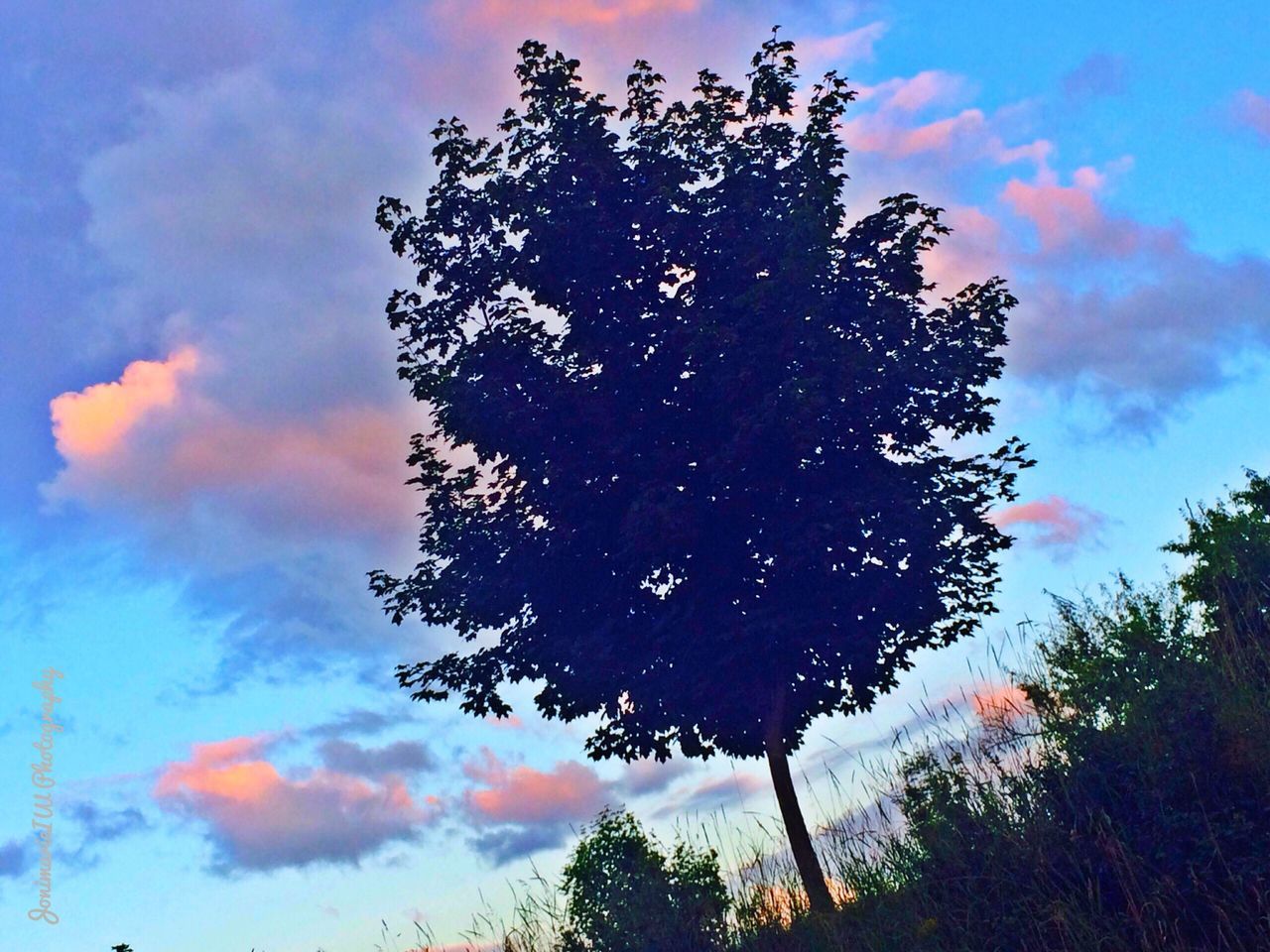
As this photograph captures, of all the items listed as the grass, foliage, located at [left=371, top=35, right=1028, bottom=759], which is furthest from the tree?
the grass

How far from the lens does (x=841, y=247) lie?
20.7 meters

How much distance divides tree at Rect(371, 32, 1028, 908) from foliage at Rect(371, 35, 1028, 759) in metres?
0.05

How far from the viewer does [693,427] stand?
19.1 m

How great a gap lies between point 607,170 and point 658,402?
4.69 m

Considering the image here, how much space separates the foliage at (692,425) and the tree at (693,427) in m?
0.05

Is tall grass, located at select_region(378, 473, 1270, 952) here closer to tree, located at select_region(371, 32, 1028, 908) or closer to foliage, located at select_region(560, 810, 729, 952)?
foliage, located at select_region(560, 810, 729, 952)

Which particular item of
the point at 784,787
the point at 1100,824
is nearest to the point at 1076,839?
the point at 1100,824

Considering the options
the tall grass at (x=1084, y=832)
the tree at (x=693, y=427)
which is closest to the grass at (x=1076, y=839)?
the tall grass at (x=1084, y=832)

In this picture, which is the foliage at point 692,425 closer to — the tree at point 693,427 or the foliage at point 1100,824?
the tree at point 693,427

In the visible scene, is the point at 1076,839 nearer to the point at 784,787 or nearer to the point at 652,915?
the point at 652,915

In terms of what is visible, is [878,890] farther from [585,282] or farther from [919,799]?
[585,282]

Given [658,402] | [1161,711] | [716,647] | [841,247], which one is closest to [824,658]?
[716,647]

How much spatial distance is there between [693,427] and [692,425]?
0.17 feet

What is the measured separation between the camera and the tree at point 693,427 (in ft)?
59.0
